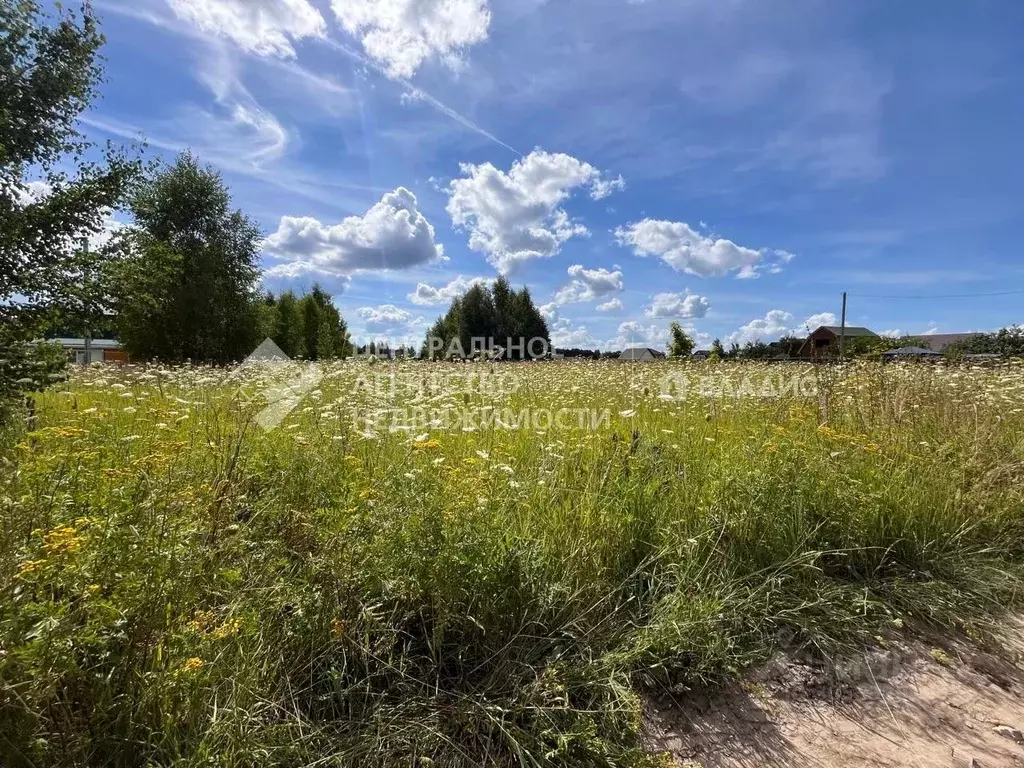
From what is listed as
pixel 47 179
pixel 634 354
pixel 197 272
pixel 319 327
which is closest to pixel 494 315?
pixel 319 327

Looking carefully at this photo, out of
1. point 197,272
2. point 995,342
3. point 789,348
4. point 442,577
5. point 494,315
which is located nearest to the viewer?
point 442,577

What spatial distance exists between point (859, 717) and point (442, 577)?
1825mm

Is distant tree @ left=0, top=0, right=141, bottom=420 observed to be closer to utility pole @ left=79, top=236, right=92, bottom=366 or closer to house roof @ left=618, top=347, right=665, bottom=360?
utility pole @ left=79, top=236, right=92, bottom=366

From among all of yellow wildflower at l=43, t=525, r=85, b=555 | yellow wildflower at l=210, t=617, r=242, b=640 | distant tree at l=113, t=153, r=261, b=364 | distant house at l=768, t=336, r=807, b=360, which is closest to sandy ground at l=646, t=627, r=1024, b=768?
yellow wildflower at l=210, t=617, r=242, b=640

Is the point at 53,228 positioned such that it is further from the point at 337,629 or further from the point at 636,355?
the point at 636,355

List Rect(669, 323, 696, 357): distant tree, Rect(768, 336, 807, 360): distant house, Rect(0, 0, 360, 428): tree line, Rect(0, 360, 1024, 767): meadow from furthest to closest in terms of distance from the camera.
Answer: Rect(669, 323, 696, 357): distant tree, Rect(768, 336, 807, 360): distant house, Rect(0, 0, 360, 428): tree line, Rect(0, 360, 1024, 767): meadow

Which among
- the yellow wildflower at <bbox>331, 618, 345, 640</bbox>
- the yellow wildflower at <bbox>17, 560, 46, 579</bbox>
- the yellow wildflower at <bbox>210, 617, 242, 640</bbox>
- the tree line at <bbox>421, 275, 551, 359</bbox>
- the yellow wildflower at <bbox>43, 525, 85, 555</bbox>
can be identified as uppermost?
the tree line at <bbox>421, 275, 551, 359</bbox>

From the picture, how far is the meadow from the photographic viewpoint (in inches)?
55.1

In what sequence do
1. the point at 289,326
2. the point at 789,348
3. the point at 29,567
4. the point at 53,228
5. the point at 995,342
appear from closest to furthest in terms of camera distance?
the point at 29,567, the point at 53,228, the point at 789,348, the point at 995,342, the point at 289,326

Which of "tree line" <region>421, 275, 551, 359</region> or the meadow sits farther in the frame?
"tree line" <region>421, 275, 551, 359</region>

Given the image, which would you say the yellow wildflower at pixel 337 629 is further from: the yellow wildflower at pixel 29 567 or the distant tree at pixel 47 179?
the distant tree at pixel 47 179

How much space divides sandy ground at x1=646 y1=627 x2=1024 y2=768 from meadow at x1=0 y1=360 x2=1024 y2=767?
118 mm

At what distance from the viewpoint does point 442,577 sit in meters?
1.95

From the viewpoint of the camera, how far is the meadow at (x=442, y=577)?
55.1 inches
